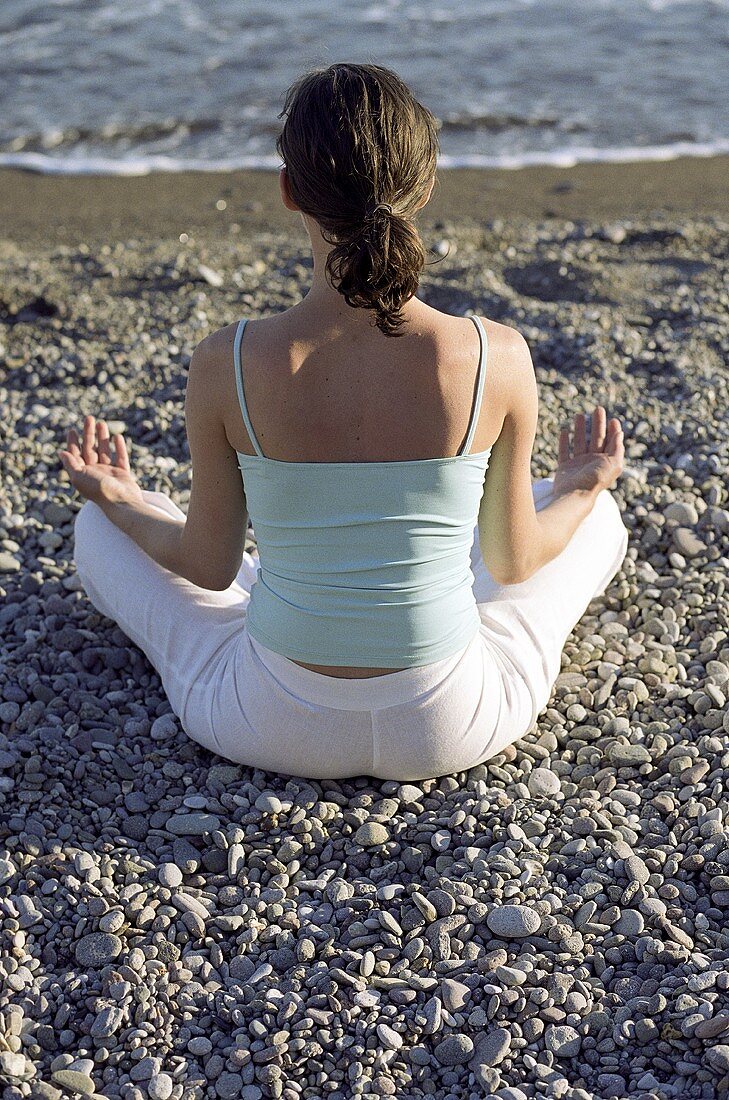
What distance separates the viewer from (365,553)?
2.73 metres

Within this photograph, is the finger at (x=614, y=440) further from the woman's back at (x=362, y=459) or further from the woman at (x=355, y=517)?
the woman's back at (x=362, y=459)

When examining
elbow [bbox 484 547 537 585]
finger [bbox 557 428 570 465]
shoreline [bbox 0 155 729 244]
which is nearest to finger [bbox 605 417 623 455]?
finger [bbox 557 428 570 465]

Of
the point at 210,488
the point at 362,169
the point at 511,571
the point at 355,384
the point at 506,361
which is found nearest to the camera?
the point at 362,169

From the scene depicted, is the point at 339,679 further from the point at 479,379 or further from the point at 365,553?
the point at 479,379

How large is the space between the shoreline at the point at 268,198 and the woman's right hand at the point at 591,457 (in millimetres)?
4457

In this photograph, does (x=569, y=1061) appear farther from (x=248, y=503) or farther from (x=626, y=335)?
(x=626, y=335)

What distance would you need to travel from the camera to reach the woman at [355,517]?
7.79 feet

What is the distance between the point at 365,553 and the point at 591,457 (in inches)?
47.7

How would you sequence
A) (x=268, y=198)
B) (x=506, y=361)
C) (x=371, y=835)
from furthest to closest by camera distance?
(x=268, y=198) → (x=371, y=835) → (x=506, y=361)

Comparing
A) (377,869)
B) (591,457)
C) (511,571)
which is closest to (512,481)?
(511,571)

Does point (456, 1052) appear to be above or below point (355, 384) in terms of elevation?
below

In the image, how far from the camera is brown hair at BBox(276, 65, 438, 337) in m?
2.29

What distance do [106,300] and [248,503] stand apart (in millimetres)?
4071

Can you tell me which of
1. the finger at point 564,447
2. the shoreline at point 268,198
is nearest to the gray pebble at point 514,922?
the finger at point 564,447
